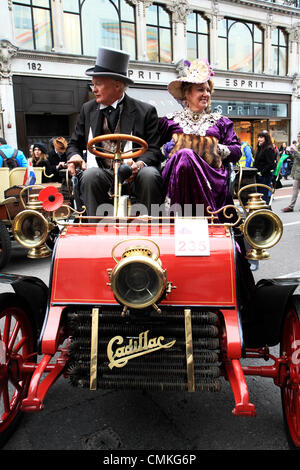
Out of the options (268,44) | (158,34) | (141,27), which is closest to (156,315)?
(141,27)

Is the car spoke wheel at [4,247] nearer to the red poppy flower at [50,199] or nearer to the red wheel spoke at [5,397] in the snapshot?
the red poppy flower at [50,199]

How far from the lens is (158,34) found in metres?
17.0

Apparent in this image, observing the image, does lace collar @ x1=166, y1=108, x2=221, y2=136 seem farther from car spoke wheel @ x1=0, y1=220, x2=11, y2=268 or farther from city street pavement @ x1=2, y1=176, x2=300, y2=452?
car spoke wheel @ x1=0, y1=220, x2=11, y2=268

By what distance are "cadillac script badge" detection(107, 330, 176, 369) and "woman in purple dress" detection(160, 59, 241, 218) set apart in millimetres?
1128

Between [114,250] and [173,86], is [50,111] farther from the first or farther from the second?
[114,250]

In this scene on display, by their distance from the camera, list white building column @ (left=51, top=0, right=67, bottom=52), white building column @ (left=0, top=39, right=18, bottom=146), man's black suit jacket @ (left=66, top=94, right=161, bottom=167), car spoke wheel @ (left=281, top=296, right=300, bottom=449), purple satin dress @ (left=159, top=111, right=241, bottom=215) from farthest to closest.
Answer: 1. white building column @ (left=51, top=0, right=67, bottom=52)
2. white building column @ (left=0, top=39, right=18, bottom=146)
3. man's black suit jacket @ (left=66, top=94, right=161, bottom=167)
4. purple satin dress @ (left=159, top=111, right=241, bottom=215)
5. car spoke wheel @ (left=281, top=296, right=300, bottom=449)

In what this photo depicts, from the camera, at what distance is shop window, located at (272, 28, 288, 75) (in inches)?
829

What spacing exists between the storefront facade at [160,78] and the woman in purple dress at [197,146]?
8.20m

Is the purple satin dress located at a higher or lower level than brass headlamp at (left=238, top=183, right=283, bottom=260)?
higher

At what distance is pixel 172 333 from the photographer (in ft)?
6.17

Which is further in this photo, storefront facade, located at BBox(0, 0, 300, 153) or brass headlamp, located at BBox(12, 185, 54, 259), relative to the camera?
storefront facade, located at BBox(0, 0, 300, 153)

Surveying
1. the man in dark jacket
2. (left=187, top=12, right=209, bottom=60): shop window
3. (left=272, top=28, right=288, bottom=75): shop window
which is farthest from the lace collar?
(left=272, top=28, right=288, bottom=75): shop window
